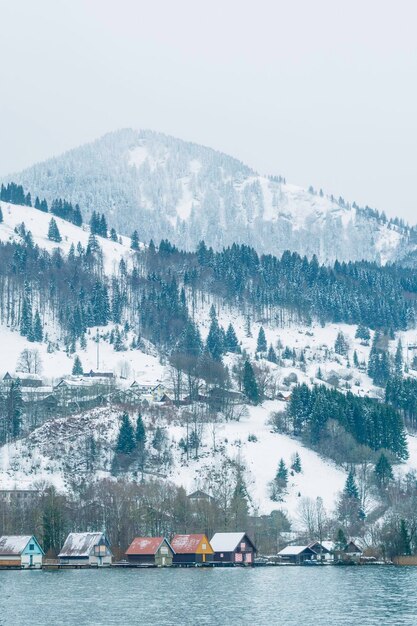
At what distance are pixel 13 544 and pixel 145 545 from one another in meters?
13.7

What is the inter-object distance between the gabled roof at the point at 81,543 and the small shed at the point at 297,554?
73.1ft

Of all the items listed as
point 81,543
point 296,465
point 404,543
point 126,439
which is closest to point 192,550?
point 81,543

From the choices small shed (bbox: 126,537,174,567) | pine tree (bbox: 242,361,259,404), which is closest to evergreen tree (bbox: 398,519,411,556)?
small shed (bbox: 126,537,174,567)

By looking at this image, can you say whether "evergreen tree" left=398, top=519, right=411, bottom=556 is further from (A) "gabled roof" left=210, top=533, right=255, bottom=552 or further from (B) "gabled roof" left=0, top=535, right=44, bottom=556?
(B) "gabled roof" left=0, top=535, right=44, bottom=556

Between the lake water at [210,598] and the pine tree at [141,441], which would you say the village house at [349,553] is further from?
the pine tree at [141,441]

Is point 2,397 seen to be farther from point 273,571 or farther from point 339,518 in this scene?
point 273,571

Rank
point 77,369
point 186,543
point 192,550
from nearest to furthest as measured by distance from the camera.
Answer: point 192,550 < point 186,543 < point 77,369

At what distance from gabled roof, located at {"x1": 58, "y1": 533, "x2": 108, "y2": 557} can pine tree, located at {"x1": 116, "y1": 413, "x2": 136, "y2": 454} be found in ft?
123

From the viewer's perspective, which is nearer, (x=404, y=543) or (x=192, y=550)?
(x=192, y=550)

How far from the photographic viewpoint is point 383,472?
163875 millimetres

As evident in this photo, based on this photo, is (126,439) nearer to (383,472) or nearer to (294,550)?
(294,550)

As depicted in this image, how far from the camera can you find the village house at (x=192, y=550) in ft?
404

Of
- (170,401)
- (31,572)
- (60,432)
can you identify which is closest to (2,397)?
(60,432)

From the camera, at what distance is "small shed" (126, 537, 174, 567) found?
12162cm
